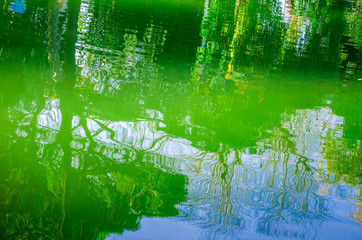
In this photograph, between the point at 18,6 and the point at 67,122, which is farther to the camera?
the point at 18,6

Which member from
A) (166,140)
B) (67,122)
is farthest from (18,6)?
(166,140)

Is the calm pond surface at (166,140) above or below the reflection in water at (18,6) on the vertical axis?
below

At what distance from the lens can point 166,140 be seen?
397 cm

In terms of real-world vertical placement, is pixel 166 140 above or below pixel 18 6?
below

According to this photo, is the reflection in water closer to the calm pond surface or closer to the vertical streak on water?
the calm pond surface

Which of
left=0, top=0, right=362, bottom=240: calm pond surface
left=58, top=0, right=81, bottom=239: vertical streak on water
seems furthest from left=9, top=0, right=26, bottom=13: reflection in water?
left=58, top=0, right=81, bottom=239: vertical streak on water

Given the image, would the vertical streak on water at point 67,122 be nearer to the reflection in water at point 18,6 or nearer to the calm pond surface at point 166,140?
the calm pond surface at point 166,140

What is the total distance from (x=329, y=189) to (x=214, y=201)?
1.15 m

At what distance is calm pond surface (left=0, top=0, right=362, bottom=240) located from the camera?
2830 millimetres

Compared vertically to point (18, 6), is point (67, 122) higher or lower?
lower

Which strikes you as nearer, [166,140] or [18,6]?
[166,140]

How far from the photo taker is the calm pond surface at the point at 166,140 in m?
2.83

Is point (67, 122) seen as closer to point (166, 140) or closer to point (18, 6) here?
point (166, 140)

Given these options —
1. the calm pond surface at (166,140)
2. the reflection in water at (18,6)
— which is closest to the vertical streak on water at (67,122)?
the calm pond surface at (166,140)
